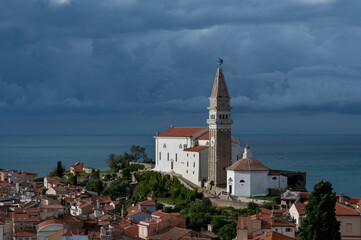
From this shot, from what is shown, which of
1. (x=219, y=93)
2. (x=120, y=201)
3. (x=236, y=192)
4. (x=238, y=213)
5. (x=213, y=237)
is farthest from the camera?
(x=120, y=201)

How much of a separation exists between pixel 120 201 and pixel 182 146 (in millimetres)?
8753

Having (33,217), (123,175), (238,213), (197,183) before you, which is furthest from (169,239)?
(123,175)

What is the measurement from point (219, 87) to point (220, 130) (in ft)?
12.8

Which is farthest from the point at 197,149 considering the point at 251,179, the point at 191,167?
the point at 251,179

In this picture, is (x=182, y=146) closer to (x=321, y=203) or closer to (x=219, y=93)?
(x=219, y=93)

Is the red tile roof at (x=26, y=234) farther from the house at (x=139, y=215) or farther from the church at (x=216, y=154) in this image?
the church at (x=216, y=154)

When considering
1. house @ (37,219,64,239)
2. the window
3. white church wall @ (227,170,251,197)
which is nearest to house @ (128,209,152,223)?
house @ (37,219,64,239)

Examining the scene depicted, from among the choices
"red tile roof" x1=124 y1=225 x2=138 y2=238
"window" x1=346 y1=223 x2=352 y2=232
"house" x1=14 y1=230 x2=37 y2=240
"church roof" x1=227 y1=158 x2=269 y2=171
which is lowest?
"house" x1=14 y1=230 x2=37 y2=240

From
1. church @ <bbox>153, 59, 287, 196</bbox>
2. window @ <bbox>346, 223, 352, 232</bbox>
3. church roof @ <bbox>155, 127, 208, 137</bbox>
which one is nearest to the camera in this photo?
window @ <bbox>346, 223, 352, 232</bbox>

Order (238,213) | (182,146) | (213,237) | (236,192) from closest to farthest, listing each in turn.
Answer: (213,237), (238,213), (236,192), (182,146)

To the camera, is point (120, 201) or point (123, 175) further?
point (123, 175)

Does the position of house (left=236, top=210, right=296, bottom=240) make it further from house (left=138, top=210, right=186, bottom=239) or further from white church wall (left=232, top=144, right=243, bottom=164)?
white church wall (left=232, top=144, right=243, bottom=164)

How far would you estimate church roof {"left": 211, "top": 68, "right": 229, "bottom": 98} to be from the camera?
48.3 m

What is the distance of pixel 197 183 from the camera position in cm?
5100
